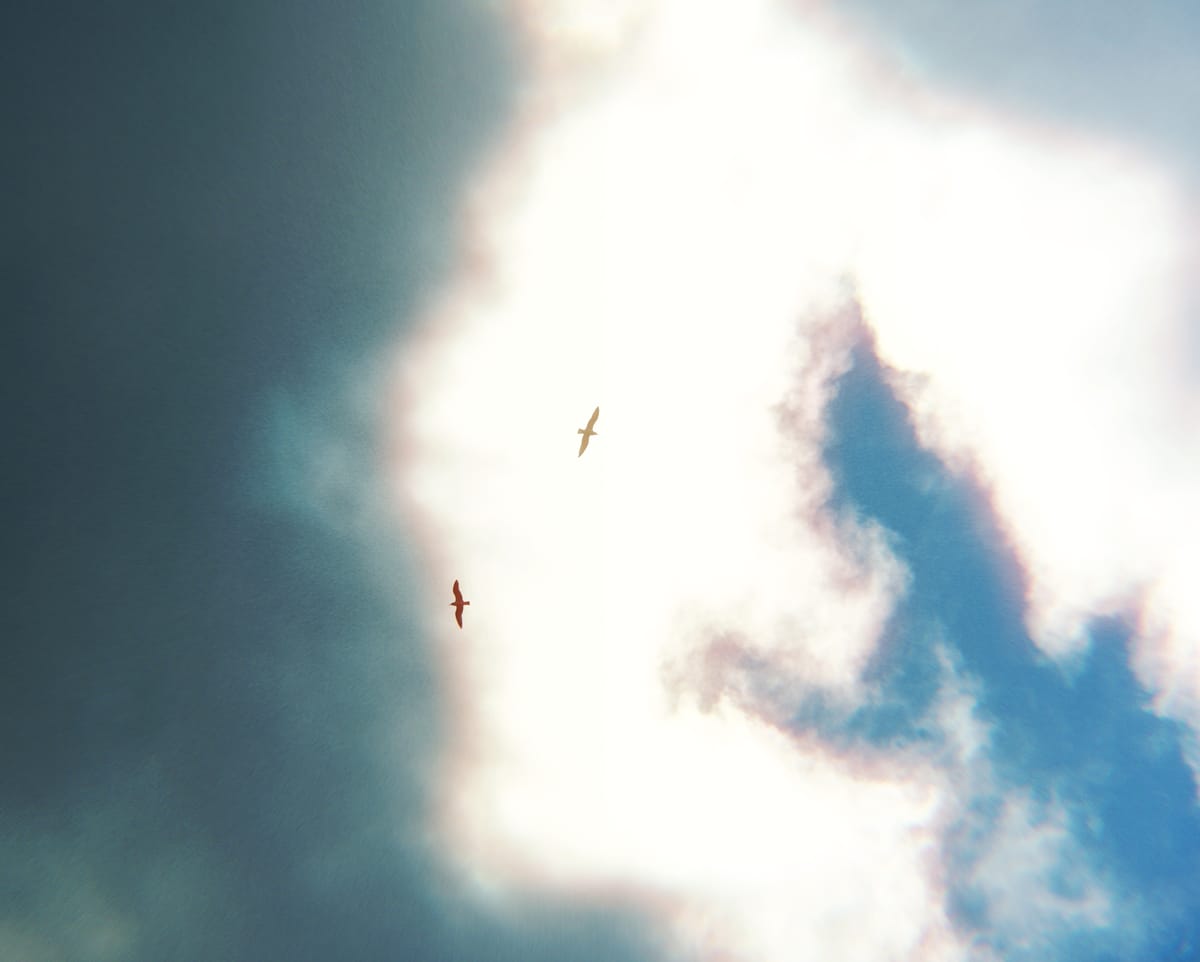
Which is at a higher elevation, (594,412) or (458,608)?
(594,412)

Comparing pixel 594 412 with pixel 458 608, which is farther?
pixel 594 412
